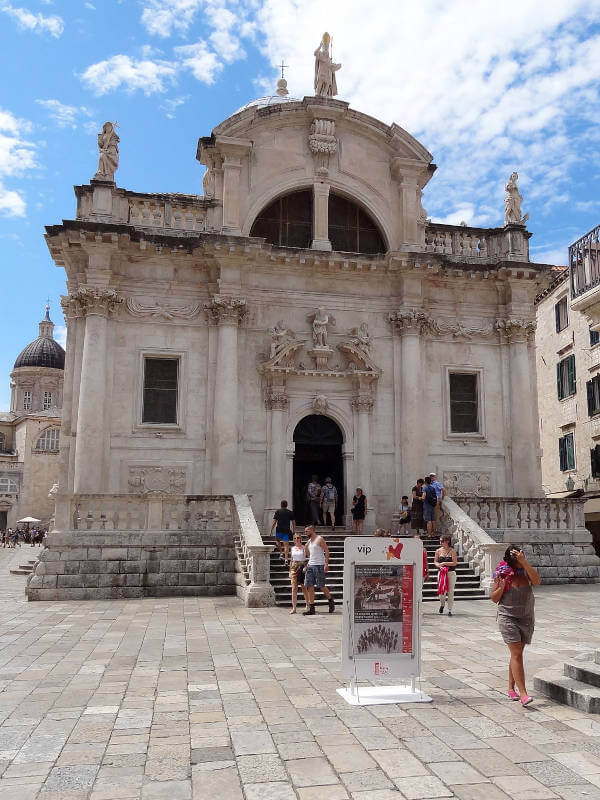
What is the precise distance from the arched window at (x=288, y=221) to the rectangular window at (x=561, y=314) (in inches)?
546

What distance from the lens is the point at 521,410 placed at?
23.0 metres

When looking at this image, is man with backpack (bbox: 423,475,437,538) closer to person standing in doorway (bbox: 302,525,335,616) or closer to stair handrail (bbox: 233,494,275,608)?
stair handrail (bbox: 233,494,275,608)

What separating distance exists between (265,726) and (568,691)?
3.06 m

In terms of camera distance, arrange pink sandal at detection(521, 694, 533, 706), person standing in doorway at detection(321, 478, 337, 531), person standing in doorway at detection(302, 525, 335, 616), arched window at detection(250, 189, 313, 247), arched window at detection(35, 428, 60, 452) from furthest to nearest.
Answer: arched window at detection(35, 428, 60, 452), arched window at detection(250, 189, 313, 247), person standing in doorway at detection(321, 478, 337, 531), person standing in doorway at detection(302, 525, 335, 616), pink sandal at detection(521, 694, 533, 706)

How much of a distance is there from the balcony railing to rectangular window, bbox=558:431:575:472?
21.5 m

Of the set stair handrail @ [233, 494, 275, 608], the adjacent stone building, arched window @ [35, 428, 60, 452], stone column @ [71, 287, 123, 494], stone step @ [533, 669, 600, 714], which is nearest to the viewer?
stone step @ [533, 669, 600, 714]

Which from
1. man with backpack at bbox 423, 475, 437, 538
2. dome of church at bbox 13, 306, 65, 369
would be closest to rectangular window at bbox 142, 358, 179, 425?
man with backpack at bbox 423, 475, 437, 538

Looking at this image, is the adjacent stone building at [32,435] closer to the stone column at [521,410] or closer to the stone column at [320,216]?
the stone column at [320,216]

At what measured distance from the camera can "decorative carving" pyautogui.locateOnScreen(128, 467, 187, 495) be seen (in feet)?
67.2

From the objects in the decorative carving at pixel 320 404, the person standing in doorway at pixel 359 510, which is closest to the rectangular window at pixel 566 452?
the decorative carving at pixel 320 404

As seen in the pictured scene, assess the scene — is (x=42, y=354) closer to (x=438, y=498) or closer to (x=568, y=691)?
(x=438, y=498)

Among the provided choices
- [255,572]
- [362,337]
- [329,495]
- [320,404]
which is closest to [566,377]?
[362,337]

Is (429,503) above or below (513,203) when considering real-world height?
below

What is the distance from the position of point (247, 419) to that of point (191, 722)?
15273mm
